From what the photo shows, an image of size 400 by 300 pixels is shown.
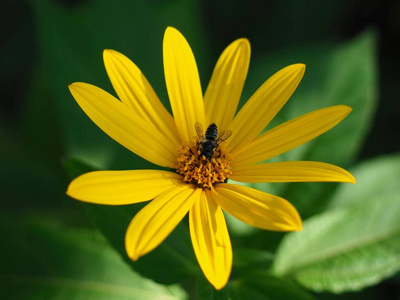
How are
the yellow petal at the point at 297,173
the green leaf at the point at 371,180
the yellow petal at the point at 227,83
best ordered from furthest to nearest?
1. the green leaf at the point at 371,180
2. the yellow petal at the point at 227,83
3. the yellow petal at the point at 297,173

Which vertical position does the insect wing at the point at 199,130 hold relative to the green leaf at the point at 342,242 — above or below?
above

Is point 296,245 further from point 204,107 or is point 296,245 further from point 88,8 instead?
point 88,8

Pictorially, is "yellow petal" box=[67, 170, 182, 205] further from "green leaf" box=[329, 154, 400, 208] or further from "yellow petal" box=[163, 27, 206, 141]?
"green leaf" box=[329, 154, 400, 208]

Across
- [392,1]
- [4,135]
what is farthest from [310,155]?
[4,135]

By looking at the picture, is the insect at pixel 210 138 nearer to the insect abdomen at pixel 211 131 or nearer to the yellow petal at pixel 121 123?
the insect abdomen at pixel 211 131

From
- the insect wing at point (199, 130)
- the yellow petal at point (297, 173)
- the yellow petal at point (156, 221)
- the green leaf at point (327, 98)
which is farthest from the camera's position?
the green leaf at point (327, 98)

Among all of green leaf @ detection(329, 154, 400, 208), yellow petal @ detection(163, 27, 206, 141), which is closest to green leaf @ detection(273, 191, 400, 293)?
green leaf @ detection(329, 154, 400, 208)

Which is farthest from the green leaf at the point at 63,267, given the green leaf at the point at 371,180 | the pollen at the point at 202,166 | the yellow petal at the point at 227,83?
the green leaf at the point at 371,180

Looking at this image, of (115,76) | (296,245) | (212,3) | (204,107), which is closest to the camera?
(115,76)
